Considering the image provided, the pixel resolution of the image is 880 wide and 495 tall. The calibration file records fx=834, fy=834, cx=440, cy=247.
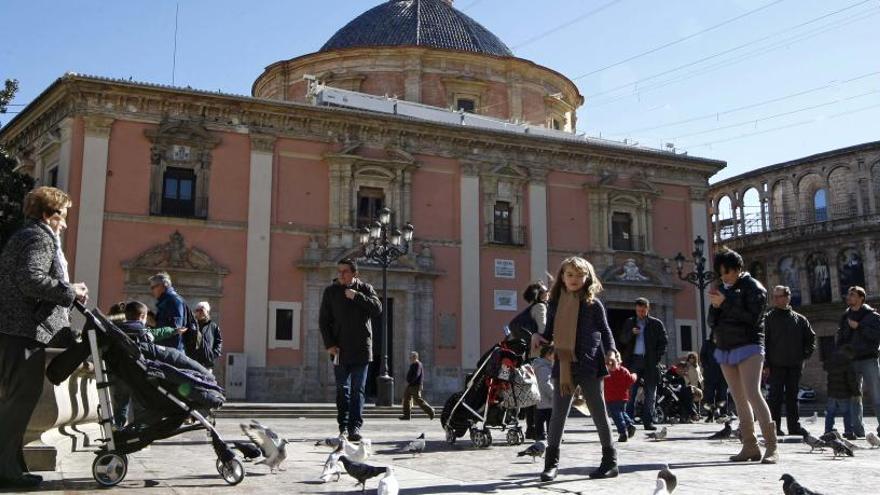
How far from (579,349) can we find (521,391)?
277 cm

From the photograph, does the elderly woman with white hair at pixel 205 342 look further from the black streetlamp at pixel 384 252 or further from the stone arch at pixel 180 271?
the stone arch at pixel 180 271

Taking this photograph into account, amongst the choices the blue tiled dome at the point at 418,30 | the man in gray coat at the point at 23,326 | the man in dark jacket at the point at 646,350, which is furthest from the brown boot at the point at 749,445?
the blue tiled dome at the point at 418,30

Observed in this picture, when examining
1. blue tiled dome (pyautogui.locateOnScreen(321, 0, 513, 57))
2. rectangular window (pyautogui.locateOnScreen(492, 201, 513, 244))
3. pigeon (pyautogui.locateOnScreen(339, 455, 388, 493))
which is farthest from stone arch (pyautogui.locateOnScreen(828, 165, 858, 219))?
pigeon (pyautogui.locateOnScreen(339, 455, 388, 493))

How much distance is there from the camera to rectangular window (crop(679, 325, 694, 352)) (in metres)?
28.4

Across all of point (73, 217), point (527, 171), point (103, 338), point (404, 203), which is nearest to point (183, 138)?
point (73, 217)

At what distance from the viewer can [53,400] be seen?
543 centimetres

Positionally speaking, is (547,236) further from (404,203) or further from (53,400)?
(53,400)

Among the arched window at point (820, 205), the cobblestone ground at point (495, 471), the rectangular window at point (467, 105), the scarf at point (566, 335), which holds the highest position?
the rectangular window at point (467, 105)

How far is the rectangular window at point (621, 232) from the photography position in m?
28.2

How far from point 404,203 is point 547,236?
4.98 m

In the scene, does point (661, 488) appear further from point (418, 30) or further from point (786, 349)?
point (418, 30)

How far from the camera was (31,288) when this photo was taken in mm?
4641

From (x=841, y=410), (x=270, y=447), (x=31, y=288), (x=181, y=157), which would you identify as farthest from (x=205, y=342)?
(x=181, y=157)

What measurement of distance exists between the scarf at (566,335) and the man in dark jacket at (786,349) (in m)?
4.33
